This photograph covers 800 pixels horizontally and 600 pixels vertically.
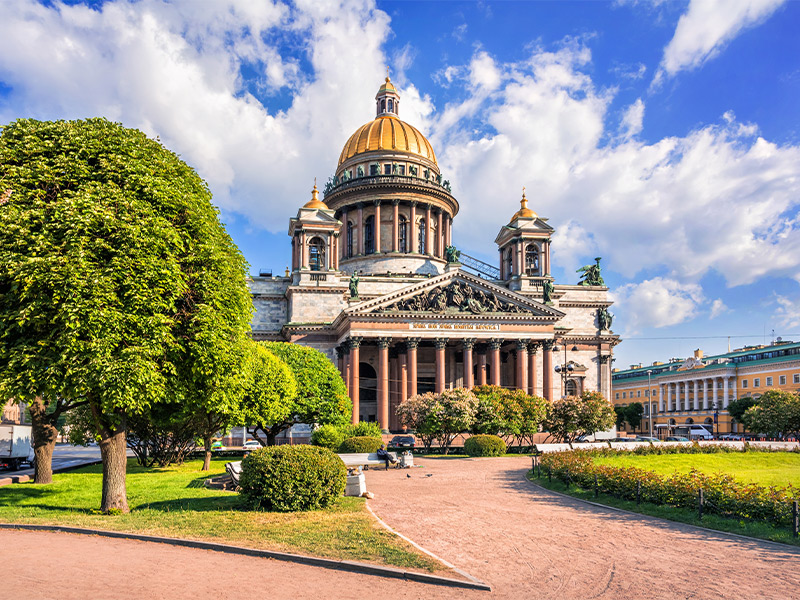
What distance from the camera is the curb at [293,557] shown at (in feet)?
36.9

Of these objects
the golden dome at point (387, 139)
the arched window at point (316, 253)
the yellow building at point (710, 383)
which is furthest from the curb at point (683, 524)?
the golden dome at point (387, 139)

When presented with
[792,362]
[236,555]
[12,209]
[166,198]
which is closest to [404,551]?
[236,555]

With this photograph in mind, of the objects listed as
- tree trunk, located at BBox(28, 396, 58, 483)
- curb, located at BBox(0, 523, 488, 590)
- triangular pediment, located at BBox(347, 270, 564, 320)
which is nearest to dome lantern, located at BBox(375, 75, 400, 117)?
triangular pediment, located at BBox(347, 270, 564, 320)

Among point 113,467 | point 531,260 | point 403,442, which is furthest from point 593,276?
point 113,467

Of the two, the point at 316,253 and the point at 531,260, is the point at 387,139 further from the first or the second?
the point at 531,260

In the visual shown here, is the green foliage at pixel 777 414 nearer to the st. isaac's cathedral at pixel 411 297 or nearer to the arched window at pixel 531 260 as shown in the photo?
the st. isaac's cathedral at pixel 411 297

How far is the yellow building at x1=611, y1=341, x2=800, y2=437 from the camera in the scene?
8800cm

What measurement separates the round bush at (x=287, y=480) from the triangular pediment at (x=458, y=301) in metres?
38.6

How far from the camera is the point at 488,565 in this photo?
12711 mm

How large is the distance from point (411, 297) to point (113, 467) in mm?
40707

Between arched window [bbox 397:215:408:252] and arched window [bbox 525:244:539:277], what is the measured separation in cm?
1502

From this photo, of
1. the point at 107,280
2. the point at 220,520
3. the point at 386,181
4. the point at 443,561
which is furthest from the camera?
the point at 386,181

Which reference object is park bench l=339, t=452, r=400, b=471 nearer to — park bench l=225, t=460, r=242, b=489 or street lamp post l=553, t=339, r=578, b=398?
park bench l=225, t=460, r=242, b=489

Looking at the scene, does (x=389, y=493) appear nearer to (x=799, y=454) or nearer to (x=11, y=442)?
(x=11, y=442)
